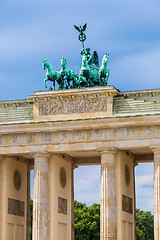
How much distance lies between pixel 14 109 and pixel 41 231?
10.9 m

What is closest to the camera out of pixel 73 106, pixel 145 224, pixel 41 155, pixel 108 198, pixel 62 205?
pixel 108 198

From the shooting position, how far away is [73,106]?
5628 centimetres

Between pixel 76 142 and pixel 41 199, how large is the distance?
5.51m

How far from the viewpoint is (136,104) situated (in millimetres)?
54969

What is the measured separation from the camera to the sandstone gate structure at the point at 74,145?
5378cm

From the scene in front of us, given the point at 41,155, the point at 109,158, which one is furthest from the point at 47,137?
the point at 109,158

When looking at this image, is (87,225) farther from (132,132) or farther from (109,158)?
(132,132)

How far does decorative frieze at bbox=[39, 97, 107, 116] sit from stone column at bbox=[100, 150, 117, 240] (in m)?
3.98

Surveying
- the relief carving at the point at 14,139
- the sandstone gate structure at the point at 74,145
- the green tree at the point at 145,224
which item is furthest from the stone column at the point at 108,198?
the green tree at the point at 145,224

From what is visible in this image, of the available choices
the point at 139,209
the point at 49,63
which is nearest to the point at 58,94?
the point at 49,63

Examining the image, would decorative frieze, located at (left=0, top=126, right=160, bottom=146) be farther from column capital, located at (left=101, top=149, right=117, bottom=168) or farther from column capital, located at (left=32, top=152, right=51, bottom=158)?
column capital, located at (left=101, top=149, right=117, bottom=168)

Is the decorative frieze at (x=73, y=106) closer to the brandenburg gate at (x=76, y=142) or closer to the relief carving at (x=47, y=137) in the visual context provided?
the brandenburg gate at (x=76, y=142)

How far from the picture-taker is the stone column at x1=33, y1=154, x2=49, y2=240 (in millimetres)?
54812

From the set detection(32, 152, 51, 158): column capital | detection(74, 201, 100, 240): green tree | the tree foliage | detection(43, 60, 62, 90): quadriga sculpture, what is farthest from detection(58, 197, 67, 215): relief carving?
detection(74, 201, 100, 240): green tree
